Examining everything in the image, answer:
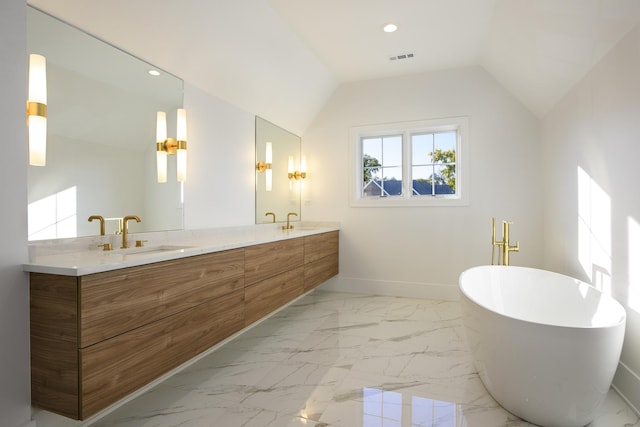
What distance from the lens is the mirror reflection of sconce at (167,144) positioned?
2.26 meters

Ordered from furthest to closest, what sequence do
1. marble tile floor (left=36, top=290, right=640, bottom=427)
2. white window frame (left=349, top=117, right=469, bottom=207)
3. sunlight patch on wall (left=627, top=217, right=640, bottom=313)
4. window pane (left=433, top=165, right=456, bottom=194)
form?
window pane (left=433, top=165, right=456, bottom=194), white window frame (left=349, top=117, right=469, bottom=207), sunlight patch on wall (left=627, top=217, right=640, bottom=313), marble tile floor (left=36, top=290, right=640, bottom=427)

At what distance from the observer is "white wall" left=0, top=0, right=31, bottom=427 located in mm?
1320

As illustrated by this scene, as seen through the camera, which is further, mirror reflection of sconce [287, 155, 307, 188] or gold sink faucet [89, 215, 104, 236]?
mirror reflection of sconce [287, 155, 307, 188]

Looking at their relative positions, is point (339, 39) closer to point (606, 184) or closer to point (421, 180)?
point (421, 180)

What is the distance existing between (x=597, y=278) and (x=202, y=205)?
2865mm

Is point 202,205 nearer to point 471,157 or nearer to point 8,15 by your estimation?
point 8,15

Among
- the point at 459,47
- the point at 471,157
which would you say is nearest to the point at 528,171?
the point at 471,157

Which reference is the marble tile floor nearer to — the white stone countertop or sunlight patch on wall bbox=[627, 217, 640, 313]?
sunlight patch on wall bbox=[627, 217, 640, 313]

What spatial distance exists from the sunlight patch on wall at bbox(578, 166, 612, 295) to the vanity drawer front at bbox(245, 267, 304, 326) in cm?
221

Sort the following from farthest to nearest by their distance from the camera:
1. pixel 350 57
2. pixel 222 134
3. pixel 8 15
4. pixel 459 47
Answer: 1. pixel 350 57
2. pixel 459 47
3. pixel 222 134
4. pixel 8 15

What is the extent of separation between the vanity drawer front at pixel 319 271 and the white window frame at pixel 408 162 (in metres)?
0.76

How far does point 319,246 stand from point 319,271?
0.87 feet

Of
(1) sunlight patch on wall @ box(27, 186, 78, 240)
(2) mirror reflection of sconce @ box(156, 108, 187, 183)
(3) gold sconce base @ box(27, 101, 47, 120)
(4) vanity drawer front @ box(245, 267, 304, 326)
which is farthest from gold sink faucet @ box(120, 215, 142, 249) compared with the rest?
(4) vanity drawer front @ box(245, 267, 304, 326)

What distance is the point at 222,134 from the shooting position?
9.63ft
